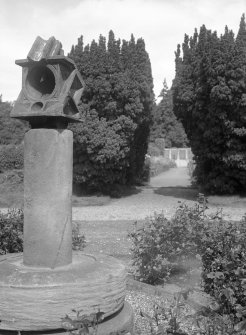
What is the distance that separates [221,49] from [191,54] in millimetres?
3172

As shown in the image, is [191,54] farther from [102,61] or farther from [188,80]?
[102,61]

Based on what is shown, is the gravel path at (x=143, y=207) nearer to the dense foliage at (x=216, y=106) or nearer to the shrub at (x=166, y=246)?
the dense foliage at (x=216, y=106)

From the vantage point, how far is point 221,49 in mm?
16891

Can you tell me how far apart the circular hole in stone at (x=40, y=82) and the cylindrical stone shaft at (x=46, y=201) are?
0.43m

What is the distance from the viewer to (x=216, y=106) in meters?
16.9

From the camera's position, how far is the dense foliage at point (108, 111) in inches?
715

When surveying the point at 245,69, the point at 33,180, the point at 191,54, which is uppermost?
the point at 191,54

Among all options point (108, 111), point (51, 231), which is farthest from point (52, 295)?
point (108, 111)

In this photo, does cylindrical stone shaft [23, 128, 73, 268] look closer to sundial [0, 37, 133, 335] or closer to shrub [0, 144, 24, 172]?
sundial [0, 37, 133, 335]

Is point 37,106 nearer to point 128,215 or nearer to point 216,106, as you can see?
point 128,215

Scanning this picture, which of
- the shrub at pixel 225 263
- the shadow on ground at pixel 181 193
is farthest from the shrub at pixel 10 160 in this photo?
the shrub at pixel 225 263

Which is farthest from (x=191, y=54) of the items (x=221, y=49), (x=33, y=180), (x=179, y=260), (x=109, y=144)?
(x=33, y=180)

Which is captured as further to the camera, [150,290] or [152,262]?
[152,262]

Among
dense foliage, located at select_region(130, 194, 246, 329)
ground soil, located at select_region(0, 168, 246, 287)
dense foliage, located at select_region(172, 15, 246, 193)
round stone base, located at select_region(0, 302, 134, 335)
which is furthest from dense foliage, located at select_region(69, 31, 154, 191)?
round stone base, located at select_region(0, 302, 134, 335)
